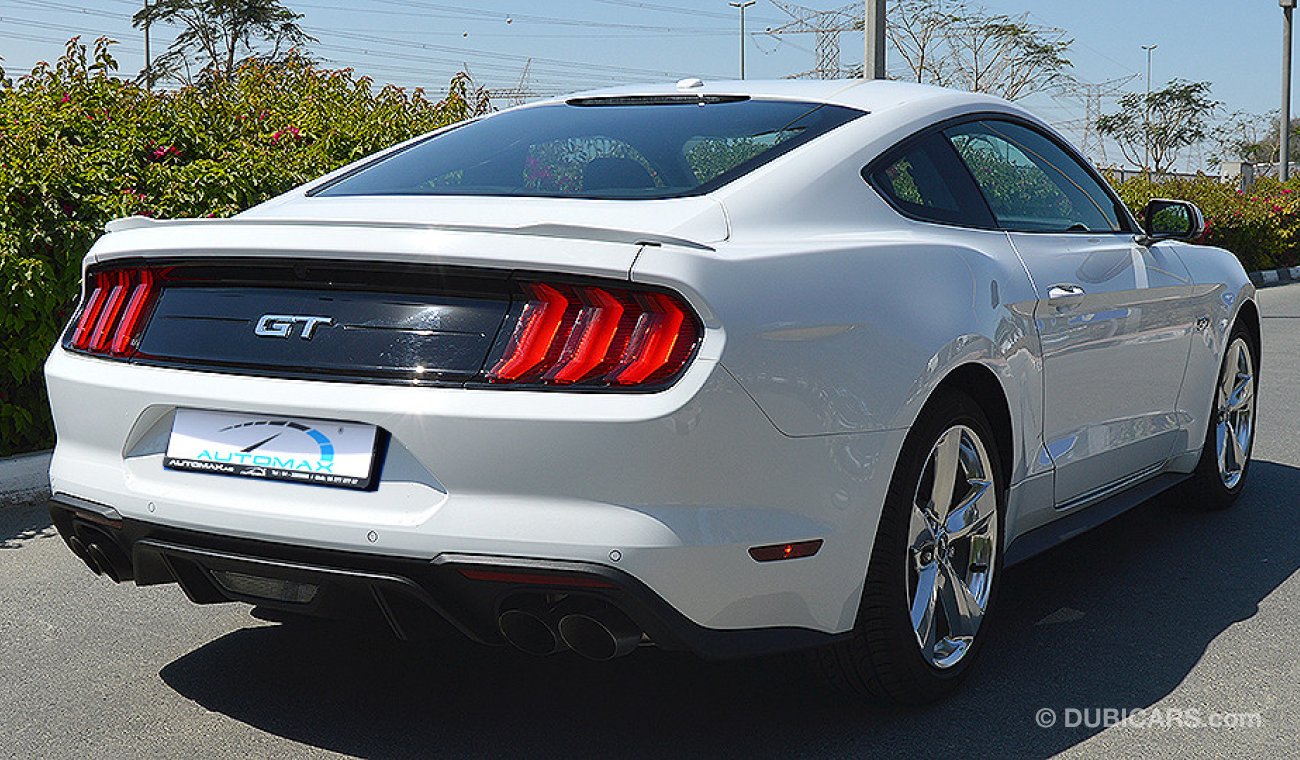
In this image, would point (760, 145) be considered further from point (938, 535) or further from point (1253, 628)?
point (1253, 628)

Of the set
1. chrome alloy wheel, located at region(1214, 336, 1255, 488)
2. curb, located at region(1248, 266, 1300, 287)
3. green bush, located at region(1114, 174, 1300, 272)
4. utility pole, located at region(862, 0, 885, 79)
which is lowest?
curb, located at region(1248, 266, 1300, 287)

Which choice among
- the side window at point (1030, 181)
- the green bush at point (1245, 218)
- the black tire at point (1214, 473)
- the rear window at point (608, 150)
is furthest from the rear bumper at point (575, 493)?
the green bush at point (1245, 218)

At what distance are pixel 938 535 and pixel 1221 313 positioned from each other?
92.4 inches

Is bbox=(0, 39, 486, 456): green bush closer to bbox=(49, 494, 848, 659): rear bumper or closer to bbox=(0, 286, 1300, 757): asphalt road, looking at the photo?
bbox=(0, 286, 1300, 757): asphalt road

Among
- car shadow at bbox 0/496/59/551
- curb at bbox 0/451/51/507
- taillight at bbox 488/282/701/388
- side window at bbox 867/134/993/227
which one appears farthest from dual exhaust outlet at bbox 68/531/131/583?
curb at bbox 0/451/51/507

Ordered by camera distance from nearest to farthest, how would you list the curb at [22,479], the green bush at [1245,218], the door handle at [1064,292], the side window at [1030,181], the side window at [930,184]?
1. the side window at [930,184]
2. the door handle at [1064,292]
3. the side window at [1030,181]
4. the curb at [22,479]
5. the green bush at [1245,218]

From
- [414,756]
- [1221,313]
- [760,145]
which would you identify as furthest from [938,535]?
[1221,313]

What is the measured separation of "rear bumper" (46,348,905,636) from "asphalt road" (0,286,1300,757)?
514mm

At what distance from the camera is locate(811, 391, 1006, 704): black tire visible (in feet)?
10.9

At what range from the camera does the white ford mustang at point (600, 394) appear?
2840mm

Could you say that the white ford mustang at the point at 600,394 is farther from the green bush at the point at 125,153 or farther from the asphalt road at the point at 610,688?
the green bush at the point at 125,153

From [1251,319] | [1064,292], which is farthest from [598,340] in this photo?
[1251,319]

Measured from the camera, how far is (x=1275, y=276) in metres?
21.0

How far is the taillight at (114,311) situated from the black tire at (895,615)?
1.66 meters
